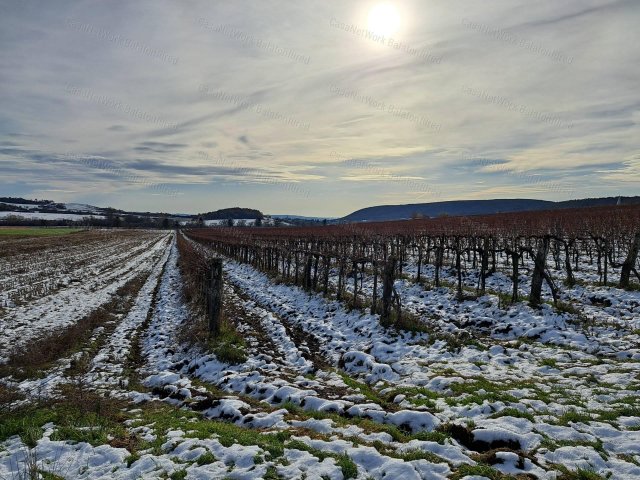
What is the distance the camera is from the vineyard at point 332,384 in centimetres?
594

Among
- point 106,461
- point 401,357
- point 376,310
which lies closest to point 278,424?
point 106,461

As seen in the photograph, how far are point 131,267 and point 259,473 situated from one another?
35.2 meters

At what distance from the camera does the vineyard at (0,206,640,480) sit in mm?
5941

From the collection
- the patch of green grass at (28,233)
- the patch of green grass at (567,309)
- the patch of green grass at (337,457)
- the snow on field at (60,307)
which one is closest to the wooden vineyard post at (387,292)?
the patch of green grass at (567,309)

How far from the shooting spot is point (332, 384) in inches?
384

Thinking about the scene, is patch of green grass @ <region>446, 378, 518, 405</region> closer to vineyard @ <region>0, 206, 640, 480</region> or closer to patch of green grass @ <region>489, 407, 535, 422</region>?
vineyard @ <region>0, 206, 640, 480</region>

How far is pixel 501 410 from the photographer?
24.1ft

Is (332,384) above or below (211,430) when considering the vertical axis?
below

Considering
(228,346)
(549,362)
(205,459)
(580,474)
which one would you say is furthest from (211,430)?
(549,362)

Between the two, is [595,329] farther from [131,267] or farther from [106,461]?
[131,267]

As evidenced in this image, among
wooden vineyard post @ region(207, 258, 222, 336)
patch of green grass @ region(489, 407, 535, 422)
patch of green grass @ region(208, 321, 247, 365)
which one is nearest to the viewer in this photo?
patch of green grass @ region(489, 407, 535, 422)

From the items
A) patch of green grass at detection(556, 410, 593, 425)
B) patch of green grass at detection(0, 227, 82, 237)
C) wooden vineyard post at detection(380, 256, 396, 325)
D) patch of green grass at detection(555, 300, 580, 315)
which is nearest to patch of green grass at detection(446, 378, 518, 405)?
patch of green grass at detection(556, 410, 593, 425)

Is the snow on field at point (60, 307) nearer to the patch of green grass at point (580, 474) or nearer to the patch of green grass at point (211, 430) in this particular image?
the patch of green grass at point (211, 430)

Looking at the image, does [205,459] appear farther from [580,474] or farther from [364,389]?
[580,474]
